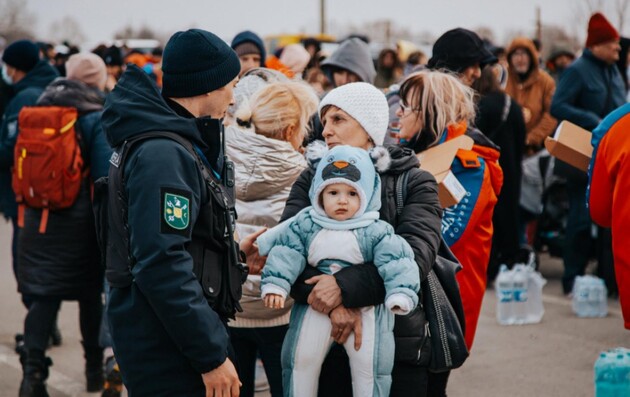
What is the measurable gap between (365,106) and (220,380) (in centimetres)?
138

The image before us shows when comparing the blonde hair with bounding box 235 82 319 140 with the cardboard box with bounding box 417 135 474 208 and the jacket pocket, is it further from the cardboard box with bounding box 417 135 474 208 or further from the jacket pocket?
the jacket pocket

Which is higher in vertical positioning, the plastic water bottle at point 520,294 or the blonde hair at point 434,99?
the blonde hair at point 434,99

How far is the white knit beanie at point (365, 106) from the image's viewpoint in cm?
384

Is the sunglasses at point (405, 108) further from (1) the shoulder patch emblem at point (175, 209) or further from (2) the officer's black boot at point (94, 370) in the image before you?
(2) the officer's black boot at point (94, 370)

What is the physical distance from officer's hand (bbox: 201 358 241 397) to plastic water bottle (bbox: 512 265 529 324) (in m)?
4.72

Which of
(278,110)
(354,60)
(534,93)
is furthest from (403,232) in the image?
(534,93)

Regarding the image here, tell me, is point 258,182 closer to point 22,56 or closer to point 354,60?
point 354,60

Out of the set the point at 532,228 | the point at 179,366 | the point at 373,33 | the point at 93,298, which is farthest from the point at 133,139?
the point at 373,33

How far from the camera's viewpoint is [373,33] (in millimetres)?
49438

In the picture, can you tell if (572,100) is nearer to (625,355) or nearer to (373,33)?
(625,355)

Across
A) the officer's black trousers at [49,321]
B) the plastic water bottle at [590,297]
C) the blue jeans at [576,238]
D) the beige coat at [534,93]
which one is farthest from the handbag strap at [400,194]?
the beige coat at [534,93]

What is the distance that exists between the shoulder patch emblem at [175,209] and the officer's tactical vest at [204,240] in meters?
0.15

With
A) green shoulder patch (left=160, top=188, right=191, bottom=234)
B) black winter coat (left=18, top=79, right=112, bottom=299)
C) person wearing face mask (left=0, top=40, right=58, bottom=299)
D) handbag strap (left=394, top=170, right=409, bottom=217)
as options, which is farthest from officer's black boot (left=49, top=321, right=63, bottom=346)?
green shoulder patch (left=160, top=188, right=191, bottom=234)

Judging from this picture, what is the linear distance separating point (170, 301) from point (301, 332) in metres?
0.75
